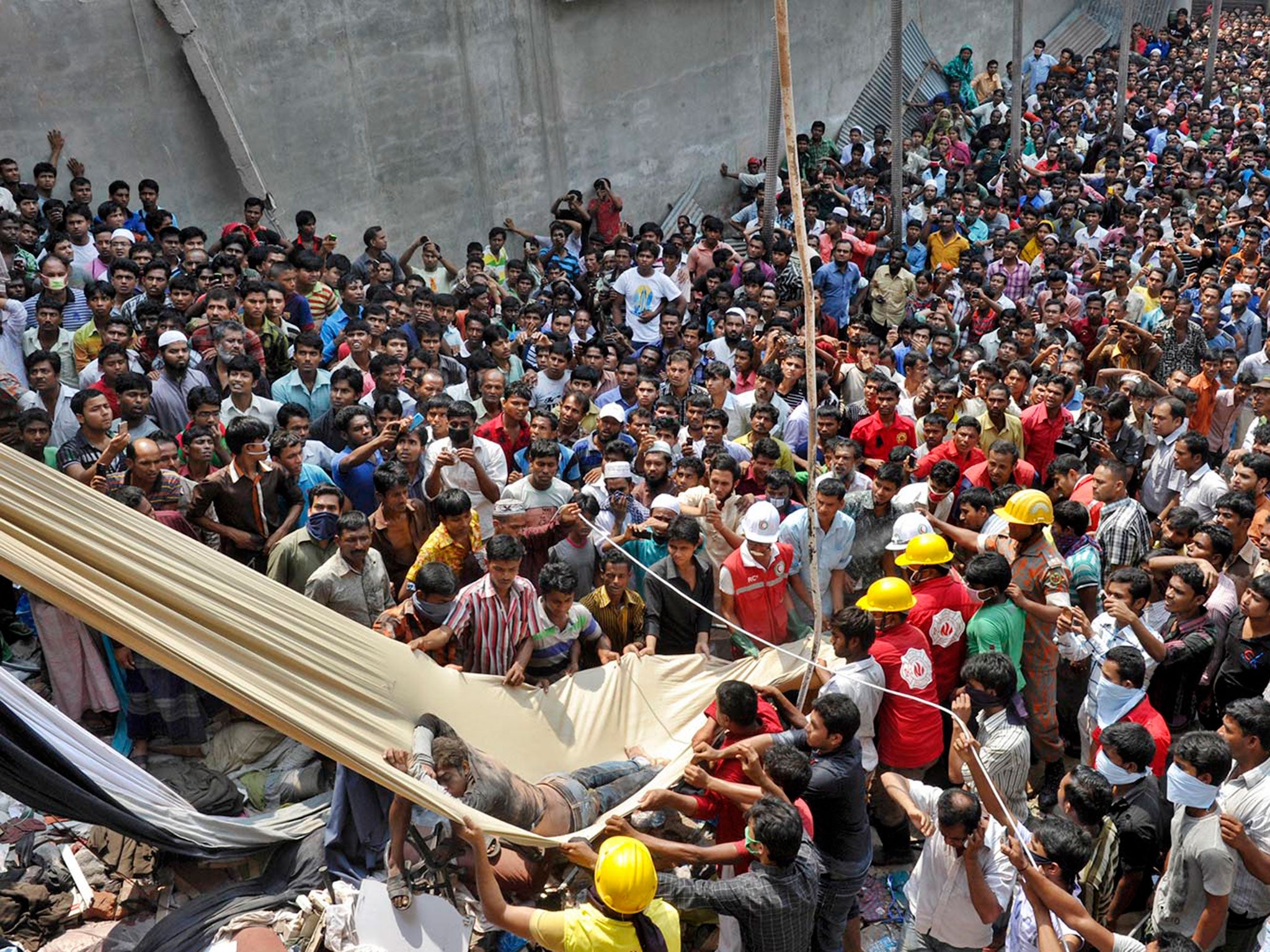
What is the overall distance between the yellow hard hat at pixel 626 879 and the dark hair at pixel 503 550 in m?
1.66

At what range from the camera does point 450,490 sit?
5.61 metres

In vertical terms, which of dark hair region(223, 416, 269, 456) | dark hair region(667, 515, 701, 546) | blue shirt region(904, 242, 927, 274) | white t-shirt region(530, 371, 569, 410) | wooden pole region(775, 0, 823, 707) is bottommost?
blue shirt region(904, 242, 927, 274)

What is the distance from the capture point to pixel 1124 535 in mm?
6207

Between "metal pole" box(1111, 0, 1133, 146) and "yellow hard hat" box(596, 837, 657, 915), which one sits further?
"metal pole" box(1111, 0, 1133, 146)

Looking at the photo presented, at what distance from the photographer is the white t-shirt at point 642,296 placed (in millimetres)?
9805

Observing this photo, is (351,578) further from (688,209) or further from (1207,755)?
(688,209)

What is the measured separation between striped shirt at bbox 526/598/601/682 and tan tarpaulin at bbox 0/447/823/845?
16 centimetres

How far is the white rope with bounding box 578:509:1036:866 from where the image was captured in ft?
13.6

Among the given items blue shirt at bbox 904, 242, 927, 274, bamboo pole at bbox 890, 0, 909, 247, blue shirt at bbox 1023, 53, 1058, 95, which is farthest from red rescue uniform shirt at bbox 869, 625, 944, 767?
blue shirt at bbox 1023, 53, 1058, 95

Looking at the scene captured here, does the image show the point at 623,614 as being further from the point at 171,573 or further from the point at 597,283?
the point at 597,283

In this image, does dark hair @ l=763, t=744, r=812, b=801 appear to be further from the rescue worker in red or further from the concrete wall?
the concrete wall

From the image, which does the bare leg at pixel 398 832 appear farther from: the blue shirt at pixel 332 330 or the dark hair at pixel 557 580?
the blue shirt at pixel 332 330

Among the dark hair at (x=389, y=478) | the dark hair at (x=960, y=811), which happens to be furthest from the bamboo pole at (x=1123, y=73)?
the dark hair at (x=960, y=811)

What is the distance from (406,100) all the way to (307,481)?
6611mm
